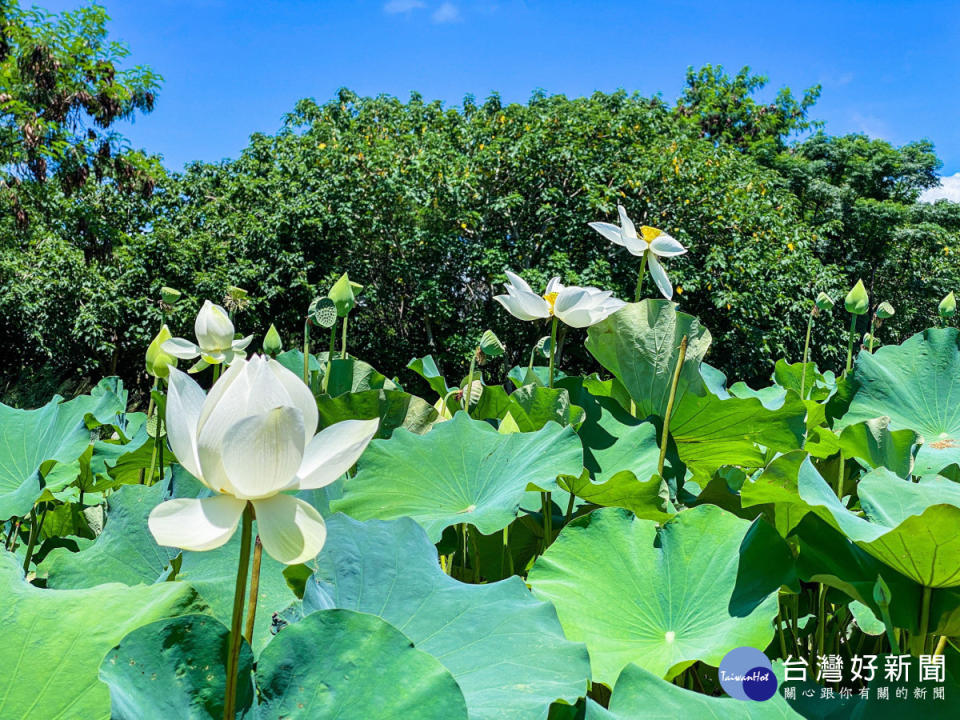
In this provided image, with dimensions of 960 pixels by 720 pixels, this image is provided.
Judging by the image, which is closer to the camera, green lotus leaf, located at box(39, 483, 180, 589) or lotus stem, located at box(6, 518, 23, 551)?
green lotus leaf, located at box(39, 483, 180, 589)

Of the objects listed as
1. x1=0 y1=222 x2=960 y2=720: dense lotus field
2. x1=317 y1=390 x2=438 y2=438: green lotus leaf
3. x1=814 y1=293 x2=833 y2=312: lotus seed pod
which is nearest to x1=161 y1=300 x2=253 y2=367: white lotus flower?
x1=0 y1=222 x2=960 y2=720: dense lotus field

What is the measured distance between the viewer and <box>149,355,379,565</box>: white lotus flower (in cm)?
30

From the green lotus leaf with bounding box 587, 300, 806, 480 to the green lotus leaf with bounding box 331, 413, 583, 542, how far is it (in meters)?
0.23

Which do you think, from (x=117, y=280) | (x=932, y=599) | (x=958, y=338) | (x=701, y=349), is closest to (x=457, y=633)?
(x=932, y=599)

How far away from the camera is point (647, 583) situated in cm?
61

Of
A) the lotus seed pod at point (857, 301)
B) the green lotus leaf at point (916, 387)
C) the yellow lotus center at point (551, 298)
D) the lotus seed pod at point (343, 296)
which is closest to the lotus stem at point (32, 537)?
the lotus seed pod at point (343, 296)

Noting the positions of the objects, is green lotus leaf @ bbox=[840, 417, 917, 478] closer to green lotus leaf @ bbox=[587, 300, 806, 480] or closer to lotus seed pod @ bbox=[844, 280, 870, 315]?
green lotus leaf @ bbox=[587, 300, 806, 480]

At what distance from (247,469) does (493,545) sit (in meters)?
0.56

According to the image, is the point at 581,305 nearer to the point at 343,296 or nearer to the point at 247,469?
the point at 343,296

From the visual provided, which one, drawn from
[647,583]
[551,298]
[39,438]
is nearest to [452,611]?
[647,583]

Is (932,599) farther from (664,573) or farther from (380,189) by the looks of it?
(380,189)

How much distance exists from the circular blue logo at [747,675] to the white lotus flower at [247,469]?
1.02 feet

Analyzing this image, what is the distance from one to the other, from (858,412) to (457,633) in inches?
27.5

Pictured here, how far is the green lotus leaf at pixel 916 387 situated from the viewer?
2.96 ft
